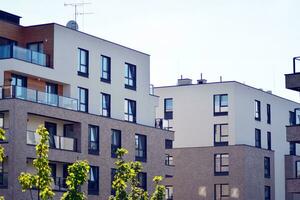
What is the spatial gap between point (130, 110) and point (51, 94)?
10.9m

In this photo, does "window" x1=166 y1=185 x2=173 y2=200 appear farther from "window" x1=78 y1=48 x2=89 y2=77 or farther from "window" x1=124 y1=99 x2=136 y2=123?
"window" x1=78 y1=48 x2=89 y2=77

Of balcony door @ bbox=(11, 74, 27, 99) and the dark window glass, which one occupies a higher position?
balcony door @ bbox=(11, 74, 27, 99)

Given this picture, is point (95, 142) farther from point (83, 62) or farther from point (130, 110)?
point (130, 110)

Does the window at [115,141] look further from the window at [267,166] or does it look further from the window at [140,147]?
the window at [267,166]

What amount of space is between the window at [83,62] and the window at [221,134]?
21952 mm

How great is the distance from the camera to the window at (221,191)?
7752cm

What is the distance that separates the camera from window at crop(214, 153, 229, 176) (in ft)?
255

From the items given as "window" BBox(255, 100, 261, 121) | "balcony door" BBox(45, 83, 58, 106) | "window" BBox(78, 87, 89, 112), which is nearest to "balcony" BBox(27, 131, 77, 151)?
"balcony door" BBox(45, 83, 58, 106)

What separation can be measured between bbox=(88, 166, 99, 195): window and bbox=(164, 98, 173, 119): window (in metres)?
23.0

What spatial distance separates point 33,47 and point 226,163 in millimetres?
26871

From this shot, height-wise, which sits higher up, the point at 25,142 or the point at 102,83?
the point at 102,83

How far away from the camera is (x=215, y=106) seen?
258ft

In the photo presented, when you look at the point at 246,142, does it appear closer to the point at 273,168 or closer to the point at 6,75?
the point at 273,168

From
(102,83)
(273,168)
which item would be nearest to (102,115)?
(102,83)
